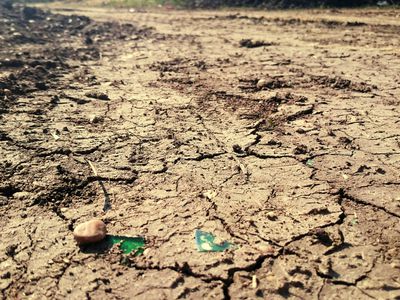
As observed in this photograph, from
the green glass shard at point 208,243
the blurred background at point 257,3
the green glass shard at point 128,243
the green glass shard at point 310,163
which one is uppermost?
the blurred background at point 257,3

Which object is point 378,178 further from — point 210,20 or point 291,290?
point 210,20

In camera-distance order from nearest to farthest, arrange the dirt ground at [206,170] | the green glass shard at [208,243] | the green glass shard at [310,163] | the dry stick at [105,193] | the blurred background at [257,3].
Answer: the dirt ground at [206,170] → the green glass shard at [208,243] → the dry stick at [105,193] → the green glass shard at [310,163] → the blurred background at [257,3]

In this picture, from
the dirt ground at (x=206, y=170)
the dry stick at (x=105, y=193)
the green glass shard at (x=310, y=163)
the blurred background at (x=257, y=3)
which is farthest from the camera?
the blurred background at (x=257, y=3)

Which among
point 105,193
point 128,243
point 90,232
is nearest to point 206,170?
point 105,193

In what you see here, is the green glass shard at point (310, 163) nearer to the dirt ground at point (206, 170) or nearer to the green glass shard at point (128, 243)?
the dirt ground at point (206, 170)

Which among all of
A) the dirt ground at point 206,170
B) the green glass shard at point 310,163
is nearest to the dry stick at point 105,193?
the dirt ground at point 206,170
